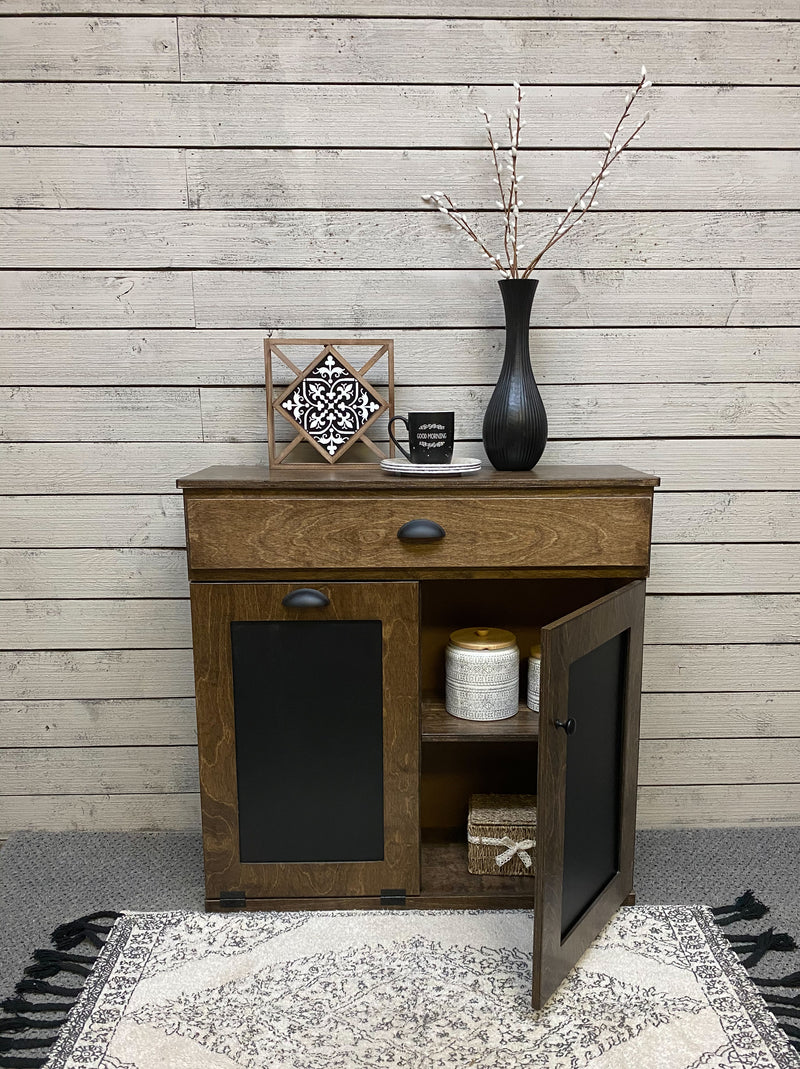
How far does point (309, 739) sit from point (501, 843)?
46 centimetres

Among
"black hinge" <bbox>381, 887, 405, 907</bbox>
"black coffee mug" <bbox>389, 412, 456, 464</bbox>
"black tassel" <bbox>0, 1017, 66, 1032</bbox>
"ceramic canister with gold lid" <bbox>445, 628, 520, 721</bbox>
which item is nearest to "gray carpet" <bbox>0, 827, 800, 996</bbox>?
"black tassel" <bbox>0, 1017, 66, 1032</bbox>

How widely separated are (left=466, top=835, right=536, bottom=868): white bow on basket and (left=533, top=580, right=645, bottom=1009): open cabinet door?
0.53ft

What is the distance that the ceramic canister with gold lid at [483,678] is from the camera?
1.65 m

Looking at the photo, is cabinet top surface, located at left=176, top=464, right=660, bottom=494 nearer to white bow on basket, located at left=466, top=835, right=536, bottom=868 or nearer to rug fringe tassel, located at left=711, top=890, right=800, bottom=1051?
white bow on basket, located at left=466, top=835, right=536, bottom=868

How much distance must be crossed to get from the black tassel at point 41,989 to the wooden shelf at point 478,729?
775mm

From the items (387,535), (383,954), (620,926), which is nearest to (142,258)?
(387,535)

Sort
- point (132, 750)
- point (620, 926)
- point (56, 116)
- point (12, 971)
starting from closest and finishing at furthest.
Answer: point (12, 971), point (620, 926), point (56, 116), point (132, 750)

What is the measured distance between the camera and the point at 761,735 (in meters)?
1.99

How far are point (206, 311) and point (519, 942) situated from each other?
147cm

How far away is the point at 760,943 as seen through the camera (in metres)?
1.56

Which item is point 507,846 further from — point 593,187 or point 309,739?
point 593,187

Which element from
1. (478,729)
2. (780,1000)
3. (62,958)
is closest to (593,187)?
(478,729)

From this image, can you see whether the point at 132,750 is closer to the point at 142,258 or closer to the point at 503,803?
the point at 503,803

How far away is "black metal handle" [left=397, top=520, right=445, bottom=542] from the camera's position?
1514 mm
